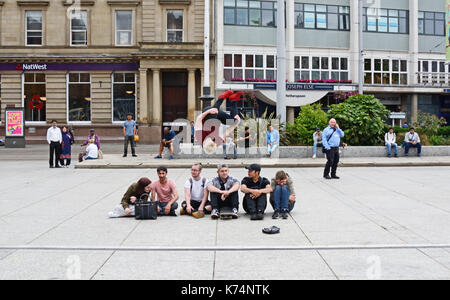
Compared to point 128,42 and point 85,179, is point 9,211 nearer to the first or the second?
point 85,179

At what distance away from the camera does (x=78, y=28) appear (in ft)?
122

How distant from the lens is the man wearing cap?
28.9ft

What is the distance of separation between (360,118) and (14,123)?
2249 centimetres

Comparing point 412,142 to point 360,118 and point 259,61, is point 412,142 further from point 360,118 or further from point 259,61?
point 259,61

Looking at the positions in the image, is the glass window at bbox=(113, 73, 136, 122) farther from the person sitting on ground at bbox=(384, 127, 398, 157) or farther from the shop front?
the person sitting on ground at bbox=(384, 127, 398, 157)

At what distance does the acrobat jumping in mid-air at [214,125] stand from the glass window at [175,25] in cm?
1784

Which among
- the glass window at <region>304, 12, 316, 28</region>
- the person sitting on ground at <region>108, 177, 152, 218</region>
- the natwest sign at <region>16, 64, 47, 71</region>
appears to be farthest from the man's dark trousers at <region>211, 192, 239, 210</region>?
the natwest sign at <region>16, 64, 47, 71</region>

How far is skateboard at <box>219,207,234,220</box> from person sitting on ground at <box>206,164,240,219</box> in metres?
0.05

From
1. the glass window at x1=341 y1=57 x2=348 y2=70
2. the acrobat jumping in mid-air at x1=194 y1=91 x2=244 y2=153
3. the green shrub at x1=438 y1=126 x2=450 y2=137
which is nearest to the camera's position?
the acrobat jumping in mid-air at x1=194 y1=91 x2=244 y2=153

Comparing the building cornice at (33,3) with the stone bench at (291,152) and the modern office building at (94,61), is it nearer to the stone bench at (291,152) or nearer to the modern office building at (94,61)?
the modern office building at (94,61)

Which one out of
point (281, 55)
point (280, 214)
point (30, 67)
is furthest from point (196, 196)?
point (30, 67)

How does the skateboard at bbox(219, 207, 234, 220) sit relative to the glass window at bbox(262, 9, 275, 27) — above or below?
below

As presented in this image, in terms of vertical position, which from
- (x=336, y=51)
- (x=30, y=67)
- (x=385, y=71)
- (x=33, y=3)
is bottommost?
(x=30, y=67)
